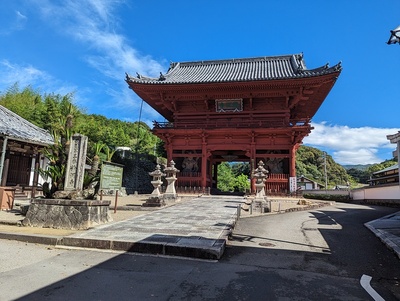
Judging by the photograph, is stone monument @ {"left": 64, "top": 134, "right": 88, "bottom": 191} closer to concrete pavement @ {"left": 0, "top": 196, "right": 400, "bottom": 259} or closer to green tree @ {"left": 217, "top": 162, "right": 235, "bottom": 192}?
concrete pavement @ {"left": 0, "top": 196, "right": 400, "bottom": 259}

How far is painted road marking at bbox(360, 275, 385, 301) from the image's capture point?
3.64 metres

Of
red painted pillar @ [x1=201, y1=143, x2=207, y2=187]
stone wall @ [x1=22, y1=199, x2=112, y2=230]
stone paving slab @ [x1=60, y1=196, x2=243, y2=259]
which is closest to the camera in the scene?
stone paving slab @ [x1=60, y1=196, x2=243, y2=259]

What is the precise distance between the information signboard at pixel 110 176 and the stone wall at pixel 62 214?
6.96m


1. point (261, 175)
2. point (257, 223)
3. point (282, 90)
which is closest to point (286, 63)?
point (282, 90)

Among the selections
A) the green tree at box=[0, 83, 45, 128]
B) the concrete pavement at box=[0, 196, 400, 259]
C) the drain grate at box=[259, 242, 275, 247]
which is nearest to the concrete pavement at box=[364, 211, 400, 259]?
the concrete pavement at box=[0, 196, 400, 259]

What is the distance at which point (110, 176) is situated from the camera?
15.7 metres

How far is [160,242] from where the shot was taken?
18.9ft

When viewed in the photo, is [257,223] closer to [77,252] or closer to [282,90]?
[77,252]

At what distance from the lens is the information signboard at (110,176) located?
49.5 ft

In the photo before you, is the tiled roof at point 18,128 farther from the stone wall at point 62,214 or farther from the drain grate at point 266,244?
the drain grate at point 266,244

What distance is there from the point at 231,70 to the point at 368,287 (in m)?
Answer: 23.6

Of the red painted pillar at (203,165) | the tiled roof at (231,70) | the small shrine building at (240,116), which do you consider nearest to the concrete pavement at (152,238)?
the red painted pillar at (203,165)

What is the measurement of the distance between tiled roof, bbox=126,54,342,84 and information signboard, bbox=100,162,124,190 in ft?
26.3

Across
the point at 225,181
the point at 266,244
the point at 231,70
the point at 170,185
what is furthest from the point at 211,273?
the point at 225,181
